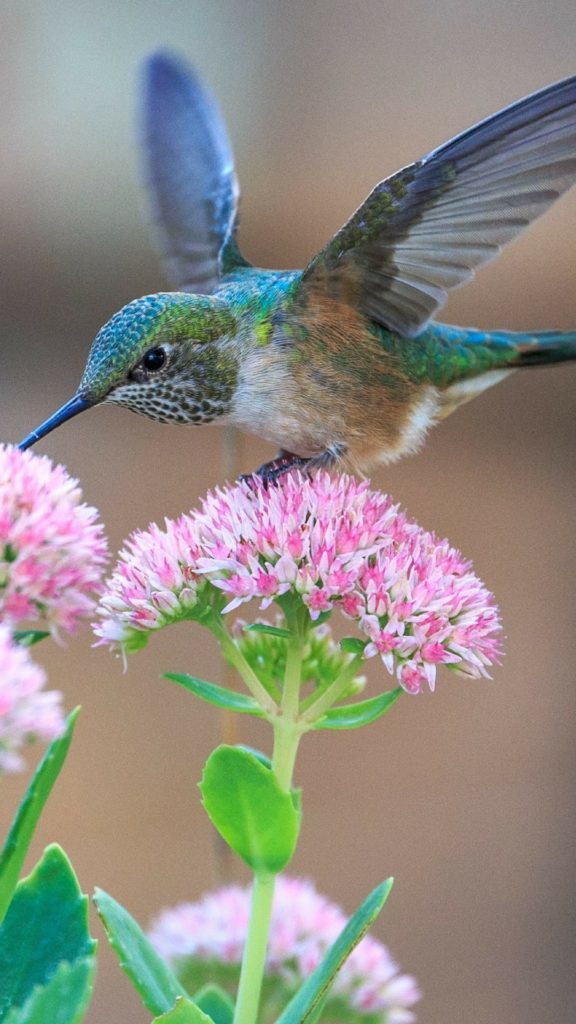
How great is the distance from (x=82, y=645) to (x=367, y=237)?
1195mm

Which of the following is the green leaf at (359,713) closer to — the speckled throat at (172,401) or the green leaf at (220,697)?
the green leaf at (220,697)


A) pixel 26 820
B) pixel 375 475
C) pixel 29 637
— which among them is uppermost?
pixel 375 475

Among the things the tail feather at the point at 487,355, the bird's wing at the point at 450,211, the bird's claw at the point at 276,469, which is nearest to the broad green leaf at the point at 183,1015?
the bird's claw at the point at 276,469

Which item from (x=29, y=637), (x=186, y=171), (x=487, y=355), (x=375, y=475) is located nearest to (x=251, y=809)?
(x=29, y=637)

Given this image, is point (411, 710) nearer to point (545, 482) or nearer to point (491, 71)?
point (545, 482)

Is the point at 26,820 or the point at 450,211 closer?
the point at 26,820

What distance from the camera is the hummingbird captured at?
2.95 ft

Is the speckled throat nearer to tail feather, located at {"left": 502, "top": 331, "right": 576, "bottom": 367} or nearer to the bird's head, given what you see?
the bird's head

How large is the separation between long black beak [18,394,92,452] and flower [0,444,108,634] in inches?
2.8

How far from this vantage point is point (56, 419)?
84cm

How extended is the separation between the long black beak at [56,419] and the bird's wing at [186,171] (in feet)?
1.40

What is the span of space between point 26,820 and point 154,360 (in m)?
0.42

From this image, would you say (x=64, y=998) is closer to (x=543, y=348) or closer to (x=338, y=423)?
(x=338, y=423)

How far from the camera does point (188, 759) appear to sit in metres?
2.02
